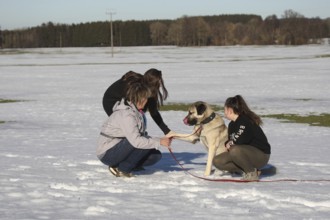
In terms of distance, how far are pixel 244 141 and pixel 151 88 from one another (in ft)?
4.76

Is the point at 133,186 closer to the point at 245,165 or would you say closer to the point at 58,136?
the point at 245,165

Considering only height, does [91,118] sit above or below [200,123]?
below

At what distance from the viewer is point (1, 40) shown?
172 meters

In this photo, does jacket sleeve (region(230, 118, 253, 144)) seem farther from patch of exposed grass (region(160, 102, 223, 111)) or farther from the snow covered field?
patch of exposed grass (region(160, 102, 223, 111))

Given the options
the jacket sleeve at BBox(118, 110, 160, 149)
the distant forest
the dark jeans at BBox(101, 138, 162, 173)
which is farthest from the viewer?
the distant forest

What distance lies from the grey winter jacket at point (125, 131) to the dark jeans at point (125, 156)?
0.22 feet

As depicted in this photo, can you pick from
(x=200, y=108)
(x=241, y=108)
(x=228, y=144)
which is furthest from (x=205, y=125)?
(x=241, y=108)

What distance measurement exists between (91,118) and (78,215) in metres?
11.1

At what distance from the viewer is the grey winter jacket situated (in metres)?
6.41

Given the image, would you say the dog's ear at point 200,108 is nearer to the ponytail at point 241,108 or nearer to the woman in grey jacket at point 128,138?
the ponytail at point 241,108

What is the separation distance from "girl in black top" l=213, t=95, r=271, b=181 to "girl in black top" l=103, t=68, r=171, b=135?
1.06 meters

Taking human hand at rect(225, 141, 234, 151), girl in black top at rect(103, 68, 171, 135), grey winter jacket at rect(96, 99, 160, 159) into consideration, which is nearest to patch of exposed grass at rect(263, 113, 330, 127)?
girl in black top at rect(103, 68, 171, 135)


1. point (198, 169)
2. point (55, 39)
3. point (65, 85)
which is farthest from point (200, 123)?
point (55, 39)

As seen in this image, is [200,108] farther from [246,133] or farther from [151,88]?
[151,88]
